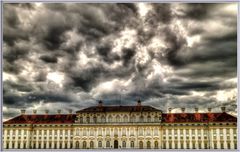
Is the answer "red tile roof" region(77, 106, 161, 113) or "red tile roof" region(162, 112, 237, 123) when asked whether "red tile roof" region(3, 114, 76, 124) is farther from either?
"red tile roof" region(162, 112, 237, 123)

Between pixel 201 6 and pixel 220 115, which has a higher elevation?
pixel 201 6

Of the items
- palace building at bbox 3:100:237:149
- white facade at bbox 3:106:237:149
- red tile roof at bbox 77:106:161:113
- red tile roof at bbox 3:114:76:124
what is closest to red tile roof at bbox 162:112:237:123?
palace building at bbox 3:100:237:149

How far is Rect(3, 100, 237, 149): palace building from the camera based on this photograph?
36000mm

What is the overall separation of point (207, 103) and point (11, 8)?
17.3 metres

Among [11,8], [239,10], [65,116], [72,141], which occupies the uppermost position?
[11,8]

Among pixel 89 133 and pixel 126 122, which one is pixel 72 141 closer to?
pixel 89 133

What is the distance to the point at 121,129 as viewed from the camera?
37188mm

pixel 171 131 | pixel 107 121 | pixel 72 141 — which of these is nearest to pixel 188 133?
pixel 171 131

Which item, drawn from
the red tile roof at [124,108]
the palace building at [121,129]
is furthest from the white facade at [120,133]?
the red tile roof at [124,108]

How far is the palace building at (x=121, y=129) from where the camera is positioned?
3600cm

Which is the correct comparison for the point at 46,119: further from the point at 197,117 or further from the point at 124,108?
the point at 197,117

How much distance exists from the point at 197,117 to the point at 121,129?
6960mm

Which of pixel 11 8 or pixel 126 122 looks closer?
pixel 11 8

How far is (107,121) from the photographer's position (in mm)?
37656
